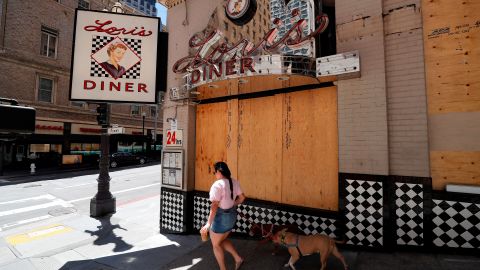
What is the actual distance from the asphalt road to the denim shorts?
294 inches

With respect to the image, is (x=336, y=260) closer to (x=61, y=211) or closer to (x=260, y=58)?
(x=260, y=58)

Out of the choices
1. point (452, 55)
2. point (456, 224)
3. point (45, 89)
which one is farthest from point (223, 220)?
point (45, 89)

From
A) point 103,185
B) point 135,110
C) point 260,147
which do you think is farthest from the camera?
point 135,110

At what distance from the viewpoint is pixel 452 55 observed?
14.2 ft

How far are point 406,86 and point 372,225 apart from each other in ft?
8.12

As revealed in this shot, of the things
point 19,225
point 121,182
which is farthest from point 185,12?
point 121,182

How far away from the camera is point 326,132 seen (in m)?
5.20

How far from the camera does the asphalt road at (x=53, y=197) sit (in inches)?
363

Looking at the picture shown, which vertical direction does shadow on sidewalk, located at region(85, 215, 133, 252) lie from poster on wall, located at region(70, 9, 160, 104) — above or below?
below

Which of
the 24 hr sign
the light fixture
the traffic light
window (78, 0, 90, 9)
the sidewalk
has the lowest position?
the sidewalk

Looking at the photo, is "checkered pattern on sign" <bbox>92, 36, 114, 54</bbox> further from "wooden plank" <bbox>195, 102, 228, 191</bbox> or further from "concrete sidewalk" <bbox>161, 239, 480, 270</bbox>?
"concrete sidewalk" <bbox>161, 239, 480, 270</bbox>

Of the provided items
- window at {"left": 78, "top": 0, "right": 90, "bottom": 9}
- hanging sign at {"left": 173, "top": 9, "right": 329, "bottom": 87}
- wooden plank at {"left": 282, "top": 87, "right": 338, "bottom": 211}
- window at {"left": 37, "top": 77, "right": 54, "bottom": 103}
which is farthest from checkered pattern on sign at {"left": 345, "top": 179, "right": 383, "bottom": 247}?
window at {"left": 78, "top": 0, "right": 90, "bottom": 9}

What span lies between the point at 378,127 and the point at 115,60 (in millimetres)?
6822

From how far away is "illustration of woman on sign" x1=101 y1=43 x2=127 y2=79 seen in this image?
734 centimetres
